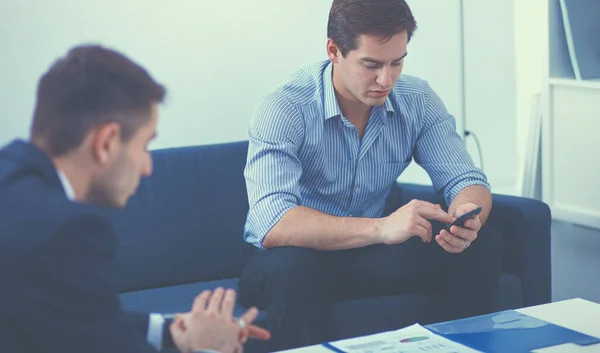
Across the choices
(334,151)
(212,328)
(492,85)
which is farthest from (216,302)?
(492,85)

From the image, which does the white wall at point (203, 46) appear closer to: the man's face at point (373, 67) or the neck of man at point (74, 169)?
the man's face at point (373, 67)

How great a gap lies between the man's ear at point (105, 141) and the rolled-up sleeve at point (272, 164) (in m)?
1.03

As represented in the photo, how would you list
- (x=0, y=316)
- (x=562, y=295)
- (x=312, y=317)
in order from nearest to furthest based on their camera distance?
(x=0, y=316), (x=312, y=317), (x=562, y=295)

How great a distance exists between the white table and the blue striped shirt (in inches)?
23.9

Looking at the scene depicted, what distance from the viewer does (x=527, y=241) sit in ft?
8.12

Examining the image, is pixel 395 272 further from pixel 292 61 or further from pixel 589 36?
pixel 589 36

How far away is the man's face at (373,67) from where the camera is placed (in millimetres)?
2342

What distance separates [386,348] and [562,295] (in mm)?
1609

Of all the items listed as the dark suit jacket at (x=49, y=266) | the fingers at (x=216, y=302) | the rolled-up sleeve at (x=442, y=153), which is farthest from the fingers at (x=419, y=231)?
the dark suit jacket at (x=49, y=266)

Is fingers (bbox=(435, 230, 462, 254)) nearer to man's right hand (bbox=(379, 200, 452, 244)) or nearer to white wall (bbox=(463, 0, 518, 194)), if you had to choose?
man's right hand (bbox=(379, 200, 452, 244))

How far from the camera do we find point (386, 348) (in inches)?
66.2

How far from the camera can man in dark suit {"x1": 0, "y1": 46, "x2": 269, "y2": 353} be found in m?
1.18

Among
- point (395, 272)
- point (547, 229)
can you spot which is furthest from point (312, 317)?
point (547, 229)

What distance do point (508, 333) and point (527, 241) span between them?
74 cm
